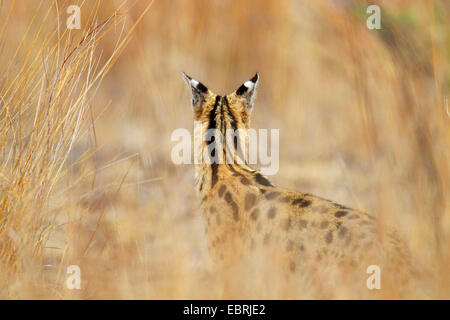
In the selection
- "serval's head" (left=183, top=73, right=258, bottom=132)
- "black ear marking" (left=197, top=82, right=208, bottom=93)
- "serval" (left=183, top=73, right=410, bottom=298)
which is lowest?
"serval" (left=183, top=73, right=410, bottom=298)

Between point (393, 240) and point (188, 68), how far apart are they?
4901 millimetres

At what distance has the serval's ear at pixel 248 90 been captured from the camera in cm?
384

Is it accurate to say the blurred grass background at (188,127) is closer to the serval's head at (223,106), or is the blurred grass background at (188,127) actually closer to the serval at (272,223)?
the serval at (272,223)

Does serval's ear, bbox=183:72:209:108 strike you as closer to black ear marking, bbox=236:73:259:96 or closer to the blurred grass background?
black ear marking, bbox=236:73:259:96

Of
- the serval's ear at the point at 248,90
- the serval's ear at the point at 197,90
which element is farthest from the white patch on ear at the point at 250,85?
the serval's ear at the point at 197,90

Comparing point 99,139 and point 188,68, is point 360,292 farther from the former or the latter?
point 188,68

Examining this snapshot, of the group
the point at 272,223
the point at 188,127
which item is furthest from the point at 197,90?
the point at 188,127

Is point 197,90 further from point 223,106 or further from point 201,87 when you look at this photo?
point 223,106

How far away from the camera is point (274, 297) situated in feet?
8.65

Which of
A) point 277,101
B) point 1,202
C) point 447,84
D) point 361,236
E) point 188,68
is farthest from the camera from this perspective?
point 188,68

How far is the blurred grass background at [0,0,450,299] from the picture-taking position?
300cm

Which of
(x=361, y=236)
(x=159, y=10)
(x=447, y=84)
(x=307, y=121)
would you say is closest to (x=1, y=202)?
(x=361, y=236)

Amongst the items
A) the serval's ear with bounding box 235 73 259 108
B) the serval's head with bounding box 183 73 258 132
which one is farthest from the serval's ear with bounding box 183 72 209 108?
the serval's ear with bounding box 235 73 259 108

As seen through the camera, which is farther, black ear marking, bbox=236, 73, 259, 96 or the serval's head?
black ear marking, bbox=236, 73, 259, 96
